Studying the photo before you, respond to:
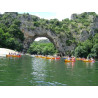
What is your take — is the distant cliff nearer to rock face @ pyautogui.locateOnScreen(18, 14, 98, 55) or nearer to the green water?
rock face @ pyautogui.locateOnScreen(18, 14, 98, 55)

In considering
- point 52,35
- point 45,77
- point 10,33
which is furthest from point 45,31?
point 45,77

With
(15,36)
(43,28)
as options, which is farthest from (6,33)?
(43,28)

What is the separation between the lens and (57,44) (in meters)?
75.1

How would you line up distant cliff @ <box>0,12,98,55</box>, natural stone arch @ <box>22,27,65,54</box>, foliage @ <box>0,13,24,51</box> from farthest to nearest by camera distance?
natural stone arch @ <box>22,27,65,54</box> → distant cliff @ <box>0,12,98,55</box> → foliage @ <box>0,13,24,51</box>

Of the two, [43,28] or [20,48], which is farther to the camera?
[43,28]

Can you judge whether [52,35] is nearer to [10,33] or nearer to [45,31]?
[45,31]

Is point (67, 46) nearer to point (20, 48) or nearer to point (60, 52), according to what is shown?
point (60, 52)

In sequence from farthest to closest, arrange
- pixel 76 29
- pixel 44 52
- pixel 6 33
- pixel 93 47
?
1. pixel 44 52
2. pixel 76 29
3. pixel 6 33
4. pixel 93 47

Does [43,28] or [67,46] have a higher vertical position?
[43,28]

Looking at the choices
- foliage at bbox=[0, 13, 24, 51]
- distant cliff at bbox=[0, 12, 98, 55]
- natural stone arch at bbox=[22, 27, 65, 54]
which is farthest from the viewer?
natural stone arch at bbox=[22, 27, 65, 54]

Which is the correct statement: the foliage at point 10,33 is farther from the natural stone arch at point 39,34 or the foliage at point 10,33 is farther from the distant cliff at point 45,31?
the natural stone arch at point 39,34

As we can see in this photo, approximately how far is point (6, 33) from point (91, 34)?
122 ft

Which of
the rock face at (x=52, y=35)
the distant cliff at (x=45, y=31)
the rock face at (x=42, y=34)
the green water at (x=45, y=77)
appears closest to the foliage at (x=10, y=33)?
the distant cliff at (x=45, y=31)

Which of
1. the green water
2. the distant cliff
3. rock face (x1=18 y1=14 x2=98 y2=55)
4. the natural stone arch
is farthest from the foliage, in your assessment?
the green water
